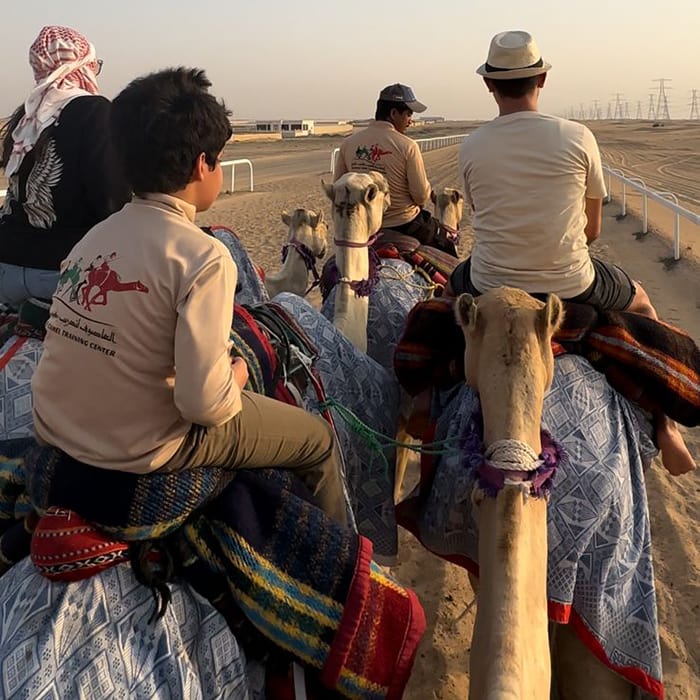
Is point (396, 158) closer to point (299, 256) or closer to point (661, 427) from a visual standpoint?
point (299, 256)

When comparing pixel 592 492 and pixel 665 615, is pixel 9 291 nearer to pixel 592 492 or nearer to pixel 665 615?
pixel 592 492

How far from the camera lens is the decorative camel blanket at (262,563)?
1879mm

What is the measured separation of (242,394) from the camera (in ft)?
7.24

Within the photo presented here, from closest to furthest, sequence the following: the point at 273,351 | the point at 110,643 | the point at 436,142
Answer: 1. the point at 110,643
2. the point at 273,351
3. the point at 436,142

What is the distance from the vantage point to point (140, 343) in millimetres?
1824

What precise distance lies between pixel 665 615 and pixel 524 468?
94.8 inches

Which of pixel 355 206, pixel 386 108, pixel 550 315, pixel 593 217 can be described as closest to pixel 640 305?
pixel 593 217

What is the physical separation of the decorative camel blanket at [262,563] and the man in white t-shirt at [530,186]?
55.2 inches

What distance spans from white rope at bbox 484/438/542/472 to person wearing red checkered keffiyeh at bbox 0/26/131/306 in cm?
163

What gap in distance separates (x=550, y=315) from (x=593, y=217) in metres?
1.07

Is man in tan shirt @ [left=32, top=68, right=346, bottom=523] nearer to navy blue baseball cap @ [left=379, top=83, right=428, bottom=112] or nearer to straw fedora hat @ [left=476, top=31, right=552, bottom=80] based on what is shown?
straw fedora hat @ [left=476, top=31, right=552, bottom=80]

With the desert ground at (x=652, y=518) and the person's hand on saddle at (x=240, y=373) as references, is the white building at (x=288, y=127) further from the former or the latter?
the person's hand on saddle at (x=240, y=373)

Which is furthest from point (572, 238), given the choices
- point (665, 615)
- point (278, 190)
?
point (278, 190)

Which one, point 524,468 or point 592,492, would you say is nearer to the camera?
point 524,468
